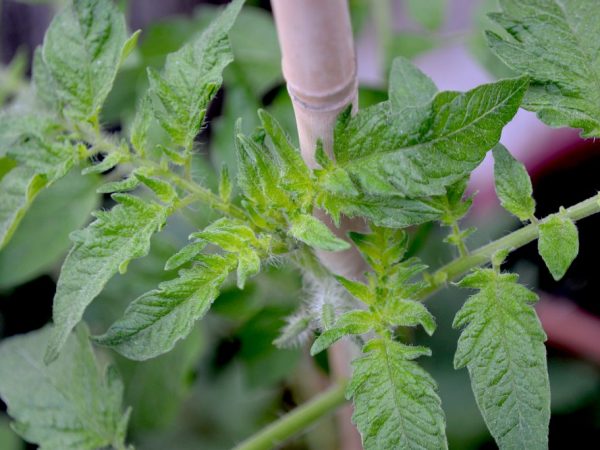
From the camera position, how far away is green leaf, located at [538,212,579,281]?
465mm

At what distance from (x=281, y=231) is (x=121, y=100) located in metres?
0.54

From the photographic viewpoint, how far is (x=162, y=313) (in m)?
0.46

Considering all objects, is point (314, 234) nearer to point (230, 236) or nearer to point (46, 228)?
point (230, 236)

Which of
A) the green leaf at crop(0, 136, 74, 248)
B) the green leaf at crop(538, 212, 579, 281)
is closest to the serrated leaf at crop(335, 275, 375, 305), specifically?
the green leaf at crop(538, 212, 579, 281)

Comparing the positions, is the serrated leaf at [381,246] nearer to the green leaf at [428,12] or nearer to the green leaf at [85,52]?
the green leaf at [85,52]

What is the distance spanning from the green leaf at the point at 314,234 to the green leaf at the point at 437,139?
0.04 metres

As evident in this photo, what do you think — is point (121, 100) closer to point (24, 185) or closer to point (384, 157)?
→ point (24, 185)

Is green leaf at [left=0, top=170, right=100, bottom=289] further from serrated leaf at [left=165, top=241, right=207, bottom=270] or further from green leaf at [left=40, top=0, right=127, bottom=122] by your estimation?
serrated leaf at [left=165, top=241, right=207, bottom=270]

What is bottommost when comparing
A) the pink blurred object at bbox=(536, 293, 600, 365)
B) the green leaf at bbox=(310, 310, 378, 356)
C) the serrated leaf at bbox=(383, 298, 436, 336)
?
the pink blurred object at bbox=(536, 293, 600, 365)

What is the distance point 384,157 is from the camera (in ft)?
1.46

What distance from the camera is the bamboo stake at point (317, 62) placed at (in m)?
0.45

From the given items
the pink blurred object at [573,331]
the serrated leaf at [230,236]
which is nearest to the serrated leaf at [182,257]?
the serrated leaf at [230,236]

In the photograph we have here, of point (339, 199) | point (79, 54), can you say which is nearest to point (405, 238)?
point (339, 199)

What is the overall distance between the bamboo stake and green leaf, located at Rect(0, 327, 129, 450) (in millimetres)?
280
